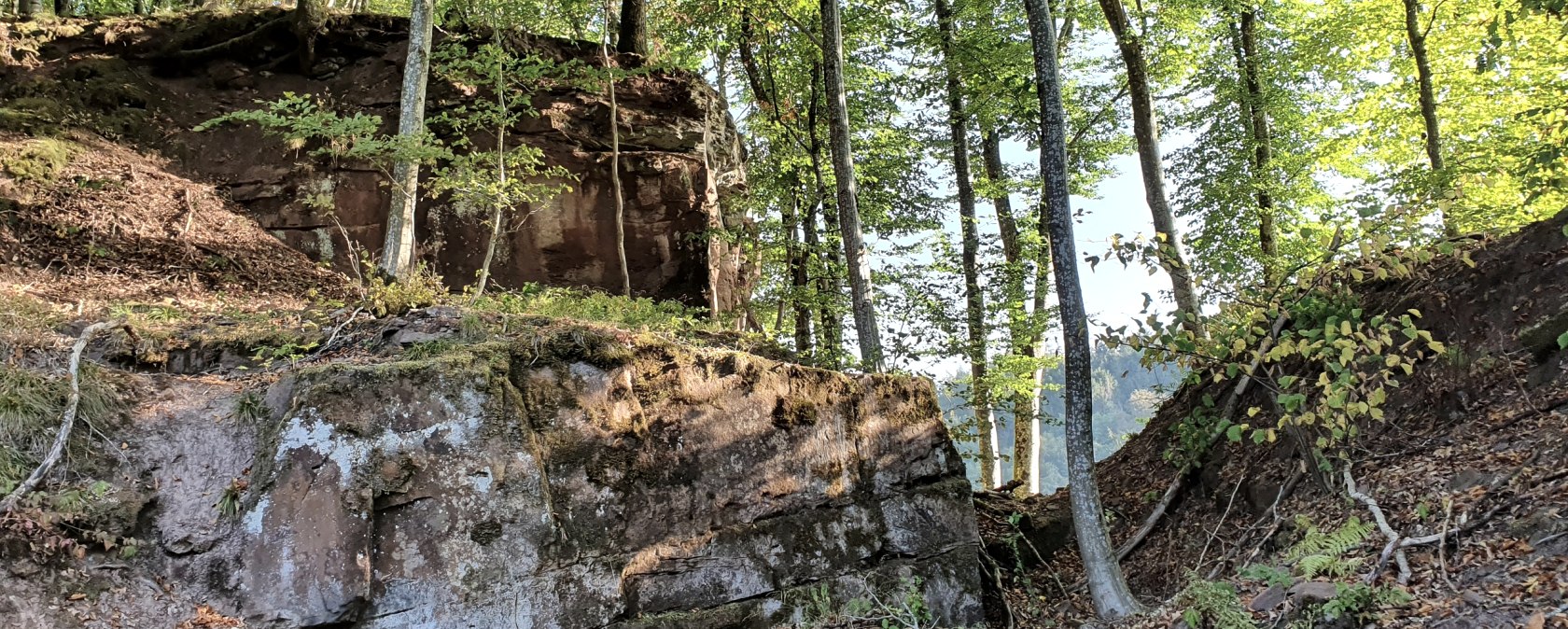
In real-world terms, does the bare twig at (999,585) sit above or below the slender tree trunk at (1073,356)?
below

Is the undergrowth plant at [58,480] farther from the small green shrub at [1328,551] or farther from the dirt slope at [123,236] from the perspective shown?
the small green shrub at [1328,551]

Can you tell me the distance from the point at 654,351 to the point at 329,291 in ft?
15.8

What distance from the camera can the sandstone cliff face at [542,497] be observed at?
14.4ft

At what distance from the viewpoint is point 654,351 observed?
6227mm

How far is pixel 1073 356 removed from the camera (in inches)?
264

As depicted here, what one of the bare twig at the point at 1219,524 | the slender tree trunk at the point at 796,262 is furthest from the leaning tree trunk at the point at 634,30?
the bare twig at the point at 1219,524

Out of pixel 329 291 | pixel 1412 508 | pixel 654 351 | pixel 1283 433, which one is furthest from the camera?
pixel 329 291

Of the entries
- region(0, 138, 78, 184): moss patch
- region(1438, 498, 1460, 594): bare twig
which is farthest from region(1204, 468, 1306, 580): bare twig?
region(0, 138, 78, 184): moss patch

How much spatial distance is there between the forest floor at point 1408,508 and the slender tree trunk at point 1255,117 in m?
6.50

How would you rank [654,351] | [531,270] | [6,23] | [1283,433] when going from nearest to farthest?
1. [654,351]
2. [1283,433]
3. [6,23]
4. [531,270]

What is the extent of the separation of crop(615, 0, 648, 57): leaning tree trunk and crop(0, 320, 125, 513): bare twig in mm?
8773

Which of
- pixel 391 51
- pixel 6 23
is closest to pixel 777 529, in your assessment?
pixel 391 51

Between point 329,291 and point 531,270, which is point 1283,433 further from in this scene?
point 329,291

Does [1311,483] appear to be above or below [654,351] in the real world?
below
